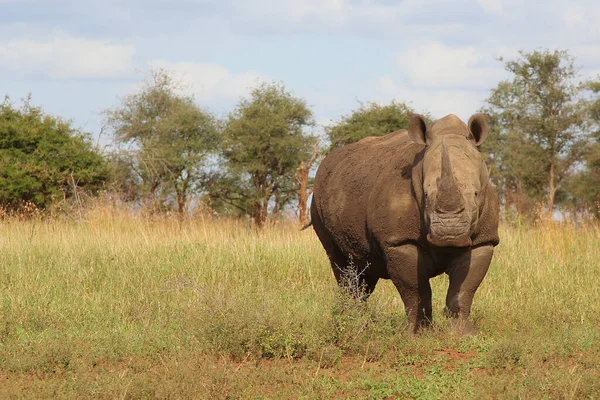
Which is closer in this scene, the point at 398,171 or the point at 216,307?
the point at 216,307

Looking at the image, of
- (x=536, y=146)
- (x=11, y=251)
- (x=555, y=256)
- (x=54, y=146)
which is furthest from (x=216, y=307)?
(x=536, y=146)

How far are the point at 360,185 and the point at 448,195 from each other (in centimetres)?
160

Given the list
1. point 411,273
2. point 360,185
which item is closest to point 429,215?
point 411,273

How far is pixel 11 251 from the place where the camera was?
431 inches

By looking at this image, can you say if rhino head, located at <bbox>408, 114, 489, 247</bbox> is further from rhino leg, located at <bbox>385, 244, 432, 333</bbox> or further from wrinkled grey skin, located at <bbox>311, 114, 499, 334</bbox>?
rhino leg, located at <bbox>385, 244, 432, 333</bbox>

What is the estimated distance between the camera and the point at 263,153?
99.4 ft

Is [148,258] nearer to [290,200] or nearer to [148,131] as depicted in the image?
[290,200]

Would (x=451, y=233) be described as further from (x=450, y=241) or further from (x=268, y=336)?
(x=268, y=336)

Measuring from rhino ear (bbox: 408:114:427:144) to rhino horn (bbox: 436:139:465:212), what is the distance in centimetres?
75

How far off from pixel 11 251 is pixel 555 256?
737 centimetres

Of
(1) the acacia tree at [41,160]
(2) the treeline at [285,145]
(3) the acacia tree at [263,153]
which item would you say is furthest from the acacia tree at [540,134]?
(1) the acacia tree at [41,160]

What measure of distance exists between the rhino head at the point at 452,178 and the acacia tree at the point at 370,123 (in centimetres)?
2100

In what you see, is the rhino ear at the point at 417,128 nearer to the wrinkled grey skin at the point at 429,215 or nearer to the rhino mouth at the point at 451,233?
the wrinkled grey skin at the point at 429,215

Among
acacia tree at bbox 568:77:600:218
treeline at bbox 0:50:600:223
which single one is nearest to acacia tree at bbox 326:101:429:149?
treeline at bbox 0:50:600:223
